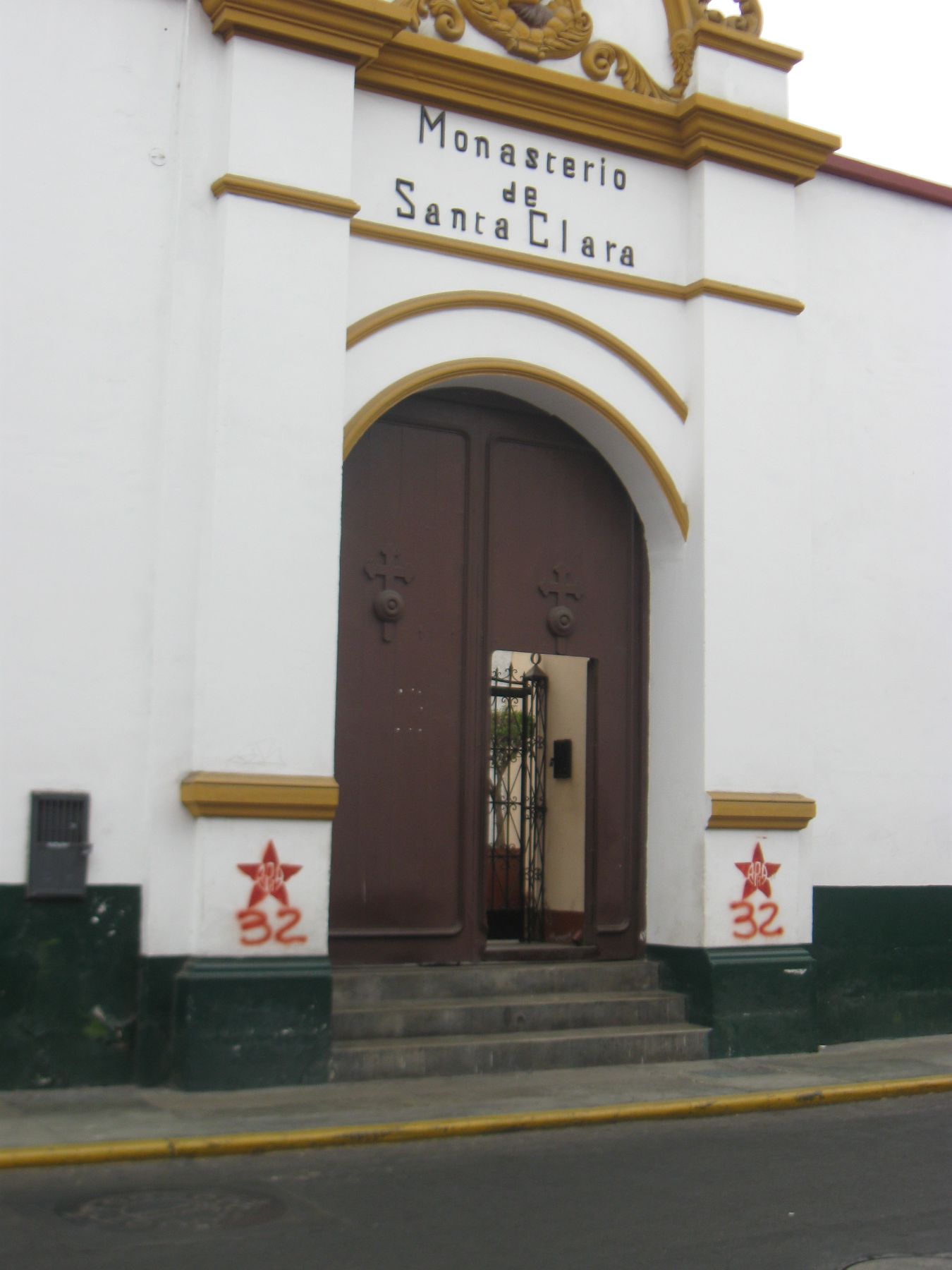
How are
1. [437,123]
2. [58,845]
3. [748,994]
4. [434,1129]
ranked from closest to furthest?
1. [434,1129]
2. [58,845]
3. [437,123]
4. [748,994]

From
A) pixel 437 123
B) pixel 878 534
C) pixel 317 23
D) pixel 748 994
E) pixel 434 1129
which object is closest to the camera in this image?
pixel 434 1129

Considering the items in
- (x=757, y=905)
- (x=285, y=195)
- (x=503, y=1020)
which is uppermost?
(x=285, y=195)

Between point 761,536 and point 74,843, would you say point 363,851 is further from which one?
point 761,536

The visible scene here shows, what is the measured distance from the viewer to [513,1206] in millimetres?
6184

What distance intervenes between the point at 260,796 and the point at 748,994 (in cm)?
365

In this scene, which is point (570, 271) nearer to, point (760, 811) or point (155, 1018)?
point (760, 811)

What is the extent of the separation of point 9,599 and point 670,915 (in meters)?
4.82

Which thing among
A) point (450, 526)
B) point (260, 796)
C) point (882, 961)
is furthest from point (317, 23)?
point (882, 961)

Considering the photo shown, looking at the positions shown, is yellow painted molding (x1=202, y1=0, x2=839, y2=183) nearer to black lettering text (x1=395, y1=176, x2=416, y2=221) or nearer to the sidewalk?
black lettering text (x1=395, y1=176, x2=416, y2=221)

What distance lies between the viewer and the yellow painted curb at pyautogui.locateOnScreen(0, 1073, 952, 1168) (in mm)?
6746

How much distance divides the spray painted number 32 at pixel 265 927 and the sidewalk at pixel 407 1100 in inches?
31.0

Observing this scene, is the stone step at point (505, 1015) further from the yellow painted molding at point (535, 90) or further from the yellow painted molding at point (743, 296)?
the yellow painted molding at point (535, 90)

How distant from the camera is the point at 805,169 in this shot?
35.8 ft

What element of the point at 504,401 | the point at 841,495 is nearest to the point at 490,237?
the point at 504,401
